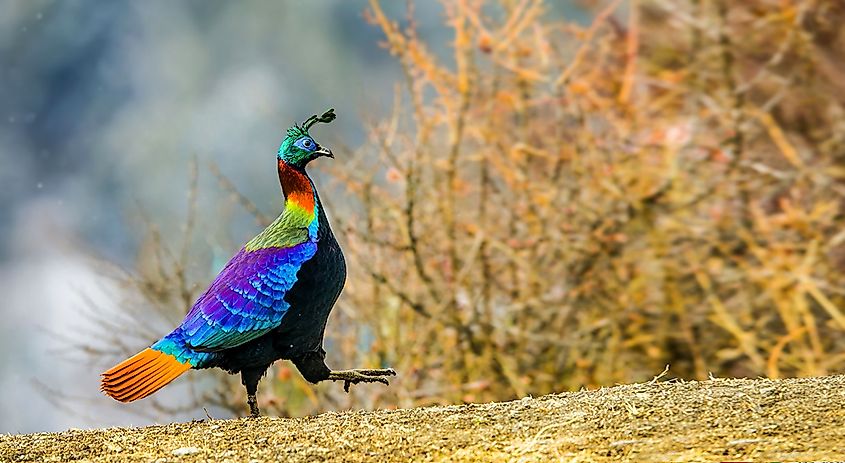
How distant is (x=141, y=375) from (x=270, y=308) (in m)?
0.63

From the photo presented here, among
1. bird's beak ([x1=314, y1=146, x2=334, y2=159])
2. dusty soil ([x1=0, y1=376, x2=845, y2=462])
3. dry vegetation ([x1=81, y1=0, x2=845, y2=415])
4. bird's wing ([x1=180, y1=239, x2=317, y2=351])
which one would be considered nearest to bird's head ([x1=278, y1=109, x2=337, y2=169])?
bird's beak ([x1=314, y1=146, x2=334, y2=159])

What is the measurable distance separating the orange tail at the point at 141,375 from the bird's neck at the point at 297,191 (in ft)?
2.88

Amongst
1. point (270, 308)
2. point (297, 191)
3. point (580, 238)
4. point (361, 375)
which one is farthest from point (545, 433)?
point (580, 238)

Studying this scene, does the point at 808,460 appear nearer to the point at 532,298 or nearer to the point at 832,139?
the point at 532,298

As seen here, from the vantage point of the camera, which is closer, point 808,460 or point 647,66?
point 808,460

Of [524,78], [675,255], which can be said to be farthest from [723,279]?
[524,78]

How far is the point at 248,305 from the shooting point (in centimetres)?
485

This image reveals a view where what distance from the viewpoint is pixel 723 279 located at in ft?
29.7

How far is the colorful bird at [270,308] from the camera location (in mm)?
4785

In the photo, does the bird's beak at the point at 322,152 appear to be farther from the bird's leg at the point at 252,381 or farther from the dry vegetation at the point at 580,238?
the dry vegetation at the point at 580,238

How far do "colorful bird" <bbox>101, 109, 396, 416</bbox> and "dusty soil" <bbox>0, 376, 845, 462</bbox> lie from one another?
276 millimetres

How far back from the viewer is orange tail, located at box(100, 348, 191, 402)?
185 inches

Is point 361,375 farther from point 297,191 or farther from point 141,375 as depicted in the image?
point 141,375

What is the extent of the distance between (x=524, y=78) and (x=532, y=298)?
1.86 m
